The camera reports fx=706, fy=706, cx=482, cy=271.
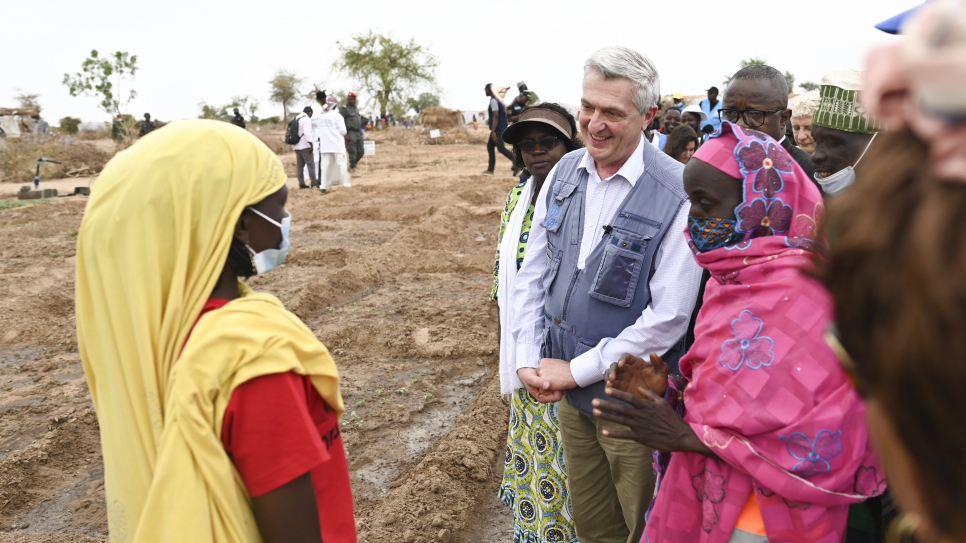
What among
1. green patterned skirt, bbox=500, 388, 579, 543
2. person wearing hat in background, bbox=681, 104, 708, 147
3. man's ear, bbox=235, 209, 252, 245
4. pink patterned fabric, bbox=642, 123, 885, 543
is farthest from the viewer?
person wearing hat in background, bbox=681, 104, 708, 147

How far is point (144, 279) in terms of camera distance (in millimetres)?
1455

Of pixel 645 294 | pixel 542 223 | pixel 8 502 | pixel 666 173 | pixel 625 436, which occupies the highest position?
pixel 666 173

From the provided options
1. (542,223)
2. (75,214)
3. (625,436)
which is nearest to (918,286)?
(625,436)

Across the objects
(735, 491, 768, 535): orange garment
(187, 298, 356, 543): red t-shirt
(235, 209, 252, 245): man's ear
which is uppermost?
(235, 209, 252, 245): man's ear

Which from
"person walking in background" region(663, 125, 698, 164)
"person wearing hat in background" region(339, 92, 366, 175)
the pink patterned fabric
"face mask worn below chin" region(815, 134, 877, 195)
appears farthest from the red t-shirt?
"person wearing hat in background" region(339, 92, 366, 175)

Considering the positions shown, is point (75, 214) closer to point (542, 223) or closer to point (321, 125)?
point (321, 125)

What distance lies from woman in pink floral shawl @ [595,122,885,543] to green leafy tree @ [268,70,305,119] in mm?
52889

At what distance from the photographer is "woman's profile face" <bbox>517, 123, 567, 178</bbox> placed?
340 cm

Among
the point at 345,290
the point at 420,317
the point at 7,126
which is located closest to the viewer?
the point at 420,317

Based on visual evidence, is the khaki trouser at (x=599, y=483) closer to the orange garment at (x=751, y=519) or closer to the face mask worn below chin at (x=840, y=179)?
the orange garment at (x=751, y=519)

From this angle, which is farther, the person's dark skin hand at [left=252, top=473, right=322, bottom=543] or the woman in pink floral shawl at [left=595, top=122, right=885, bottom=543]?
the woman in pink floral shawl at [left=595, top=122, right=885, bottom=543]

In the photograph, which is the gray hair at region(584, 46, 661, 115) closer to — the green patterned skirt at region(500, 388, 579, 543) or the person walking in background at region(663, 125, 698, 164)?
the green patterned skirt at region(500, 388, 579, 543)

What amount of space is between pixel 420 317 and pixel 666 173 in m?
4.54

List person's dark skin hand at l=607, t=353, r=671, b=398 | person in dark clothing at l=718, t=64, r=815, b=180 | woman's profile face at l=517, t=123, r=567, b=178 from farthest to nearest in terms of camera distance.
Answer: person in dark clothing at l=718, t=64, r=815, b=180, woman's profile face at l=517, t=123, r=567, b=178, person's dark skin hand at l=607, t=353, r=671, b=398
